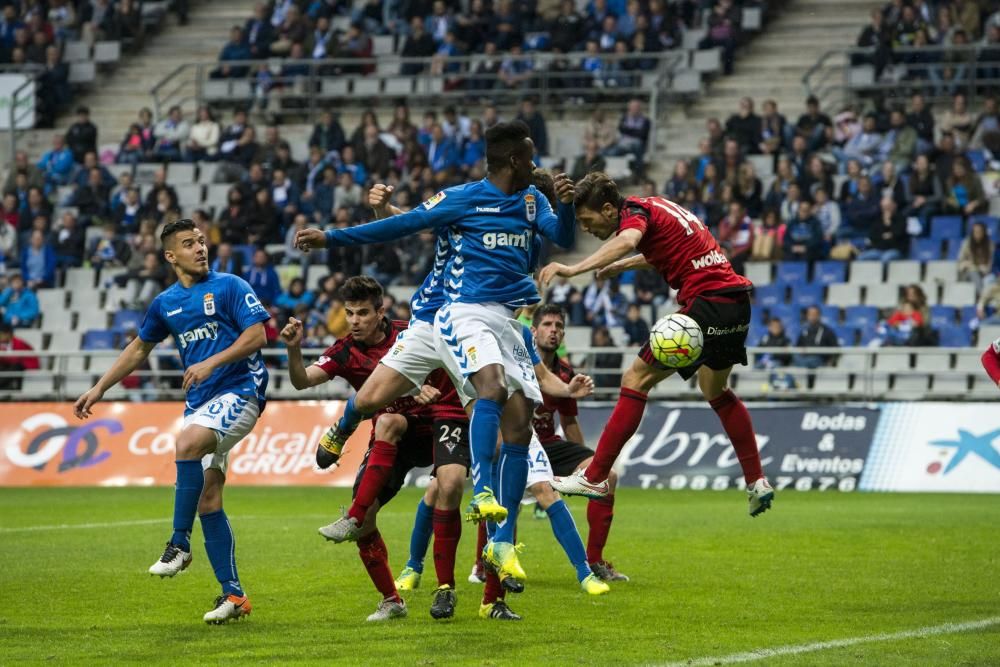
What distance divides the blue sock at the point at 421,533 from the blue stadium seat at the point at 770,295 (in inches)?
563

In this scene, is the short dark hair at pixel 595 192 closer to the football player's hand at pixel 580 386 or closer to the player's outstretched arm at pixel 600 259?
the player's outstretched arm at pixel 600 259

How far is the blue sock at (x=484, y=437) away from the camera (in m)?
8.69

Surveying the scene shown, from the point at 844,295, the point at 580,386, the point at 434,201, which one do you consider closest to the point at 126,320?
the point at 844,295

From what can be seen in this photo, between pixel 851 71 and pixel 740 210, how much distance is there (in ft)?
15.6

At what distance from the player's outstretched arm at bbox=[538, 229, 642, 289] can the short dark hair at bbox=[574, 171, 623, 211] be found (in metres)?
0.31

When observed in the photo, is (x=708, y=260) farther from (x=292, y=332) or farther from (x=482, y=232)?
(x=292, y=332)

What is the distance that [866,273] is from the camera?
23750mm

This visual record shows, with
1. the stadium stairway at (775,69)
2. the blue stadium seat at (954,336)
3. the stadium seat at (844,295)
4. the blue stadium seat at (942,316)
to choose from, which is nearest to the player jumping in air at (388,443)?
the blue stadium seat at (954,336)

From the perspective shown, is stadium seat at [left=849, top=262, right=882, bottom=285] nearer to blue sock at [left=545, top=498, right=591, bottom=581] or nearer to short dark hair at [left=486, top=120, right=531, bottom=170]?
blue sock at [left=545, top=498, right=591, bottom=581]

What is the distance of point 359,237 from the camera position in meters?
8.98

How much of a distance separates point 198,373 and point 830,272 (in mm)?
16507

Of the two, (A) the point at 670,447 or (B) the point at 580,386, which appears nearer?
(B) the point at 580,386

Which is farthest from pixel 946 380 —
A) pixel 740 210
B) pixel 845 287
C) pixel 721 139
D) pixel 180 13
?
pixel 180 13

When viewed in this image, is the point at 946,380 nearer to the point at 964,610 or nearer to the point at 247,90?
the point at 964,610
